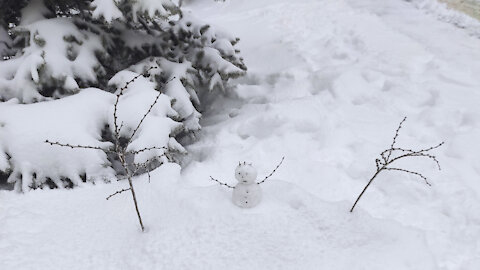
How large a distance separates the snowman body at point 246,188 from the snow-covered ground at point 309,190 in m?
0.10

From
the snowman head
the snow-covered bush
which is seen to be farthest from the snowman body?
the snow-covered bush

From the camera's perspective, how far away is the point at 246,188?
3.25 m

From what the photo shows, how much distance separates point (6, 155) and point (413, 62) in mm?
5484

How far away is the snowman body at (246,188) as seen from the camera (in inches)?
126

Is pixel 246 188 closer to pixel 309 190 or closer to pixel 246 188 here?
pixel 246 188

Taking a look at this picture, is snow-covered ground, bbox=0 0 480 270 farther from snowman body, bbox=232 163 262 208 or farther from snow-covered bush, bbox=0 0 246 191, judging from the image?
snow-covered bush, bbox=0 0 246 191

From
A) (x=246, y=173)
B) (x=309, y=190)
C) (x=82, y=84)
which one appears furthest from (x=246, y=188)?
(x=82, y=84)

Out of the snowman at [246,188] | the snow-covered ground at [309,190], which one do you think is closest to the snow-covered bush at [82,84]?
the snow-covered ground at [309,190]

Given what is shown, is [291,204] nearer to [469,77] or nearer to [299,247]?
[299,247]

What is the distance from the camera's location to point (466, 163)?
3.87m

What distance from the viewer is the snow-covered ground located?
2.86 meters

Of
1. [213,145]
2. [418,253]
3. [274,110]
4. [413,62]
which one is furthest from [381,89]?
[418,253]

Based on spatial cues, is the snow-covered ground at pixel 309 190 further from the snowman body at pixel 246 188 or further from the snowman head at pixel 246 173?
the snowman head at pixel 246 173

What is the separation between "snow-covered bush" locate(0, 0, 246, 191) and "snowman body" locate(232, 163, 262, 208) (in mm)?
867
